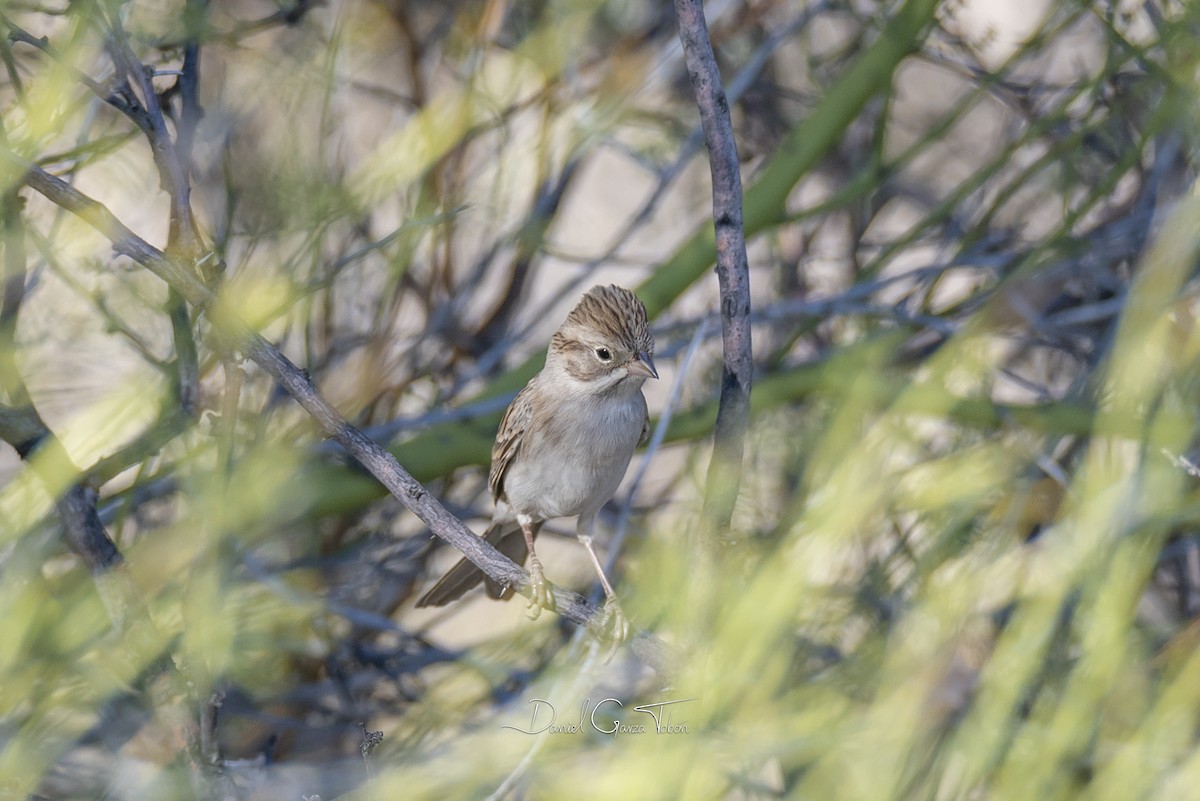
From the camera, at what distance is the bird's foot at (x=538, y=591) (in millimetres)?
3038

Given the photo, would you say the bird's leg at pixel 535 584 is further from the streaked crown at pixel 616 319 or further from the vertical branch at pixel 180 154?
the vertical branch at pixel 180 154

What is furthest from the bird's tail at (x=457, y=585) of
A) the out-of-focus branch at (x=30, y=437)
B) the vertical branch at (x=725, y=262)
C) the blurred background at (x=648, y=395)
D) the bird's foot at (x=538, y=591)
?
the vertical branch at (x=725, y=262)

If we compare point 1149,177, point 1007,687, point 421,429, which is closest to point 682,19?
point 1007,687

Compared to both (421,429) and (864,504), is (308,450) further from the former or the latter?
(864,504)

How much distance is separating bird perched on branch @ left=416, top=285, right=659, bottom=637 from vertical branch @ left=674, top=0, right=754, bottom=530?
39.7 inches

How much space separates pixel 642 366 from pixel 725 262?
3.61 feet

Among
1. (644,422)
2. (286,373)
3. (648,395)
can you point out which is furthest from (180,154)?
(648,395)

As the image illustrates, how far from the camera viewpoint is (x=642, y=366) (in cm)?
370

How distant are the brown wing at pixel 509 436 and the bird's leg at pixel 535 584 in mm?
175

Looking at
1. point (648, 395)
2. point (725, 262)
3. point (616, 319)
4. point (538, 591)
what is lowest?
point (648, 395)
